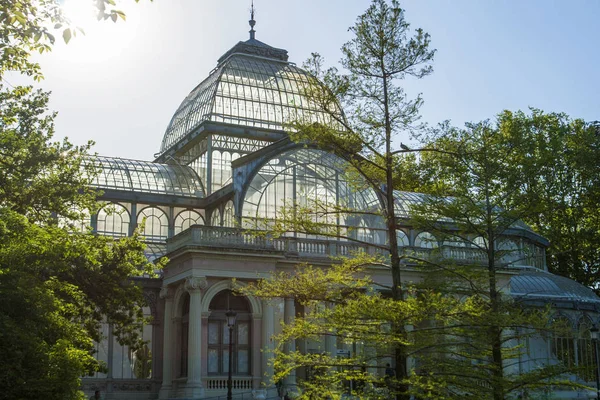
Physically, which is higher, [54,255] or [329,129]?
[329,129]

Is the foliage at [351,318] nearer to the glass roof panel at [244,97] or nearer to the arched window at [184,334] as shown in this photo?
the arched window at [184,334]

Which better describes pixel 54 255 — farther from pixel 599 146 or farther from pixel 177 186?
pixel 599 146

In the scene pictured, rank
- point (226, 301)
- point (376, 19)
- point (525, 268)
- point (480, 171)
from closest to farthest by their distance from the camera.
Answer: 1. point (376, 19)
2. point (480, 171)
3. point (226, 301)
4. point (525, 268)

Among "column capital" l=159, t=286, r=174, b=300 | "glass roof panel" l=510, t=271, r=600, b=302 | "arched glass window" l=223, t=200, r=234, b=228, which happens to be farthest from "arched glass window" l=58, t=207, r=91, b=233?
"glass roof panel" l=510, t=271, r=600, b=302

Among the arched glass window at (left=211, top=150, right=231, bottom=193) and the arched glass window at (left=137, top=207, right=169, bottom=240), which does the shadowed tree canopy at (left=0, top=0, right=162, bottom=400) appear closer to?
the arched glass window at (left=137, top=207, right=169, bottom=240)

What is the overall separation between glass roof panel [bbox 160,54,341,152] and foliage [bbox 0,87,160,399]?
15308 millimetres

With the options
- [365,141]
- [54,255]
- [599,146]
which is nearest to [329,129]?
[365,141]

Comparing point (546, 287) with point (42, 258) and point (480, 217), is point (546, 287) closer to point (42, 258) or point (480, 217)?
point (480, 217)

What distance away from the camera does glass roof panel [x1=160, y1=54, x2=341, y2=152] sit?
47.5 metres

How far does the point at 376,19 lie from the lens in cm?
2375

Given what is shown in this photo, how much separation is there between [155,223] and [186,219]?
1.64 meters

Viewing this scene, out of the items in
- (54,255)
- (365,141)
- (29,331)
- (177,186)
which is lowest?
(29,331)

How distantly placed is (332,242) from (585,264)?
32488 mm

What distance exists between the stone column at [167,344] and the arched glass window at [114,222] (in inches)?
186
